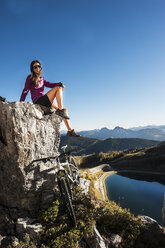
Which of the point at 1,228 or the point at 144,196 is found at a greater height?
the point at 1,228

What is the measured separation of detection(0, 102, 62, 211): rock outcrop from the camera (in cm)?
641

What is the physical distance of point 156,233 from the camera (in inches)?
303

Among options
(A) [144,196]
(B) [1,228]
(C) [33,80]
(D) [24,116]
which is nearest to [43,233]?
(B) [1,228]

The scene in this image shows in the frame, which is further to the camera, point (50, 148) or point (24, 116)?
point (50, 148)

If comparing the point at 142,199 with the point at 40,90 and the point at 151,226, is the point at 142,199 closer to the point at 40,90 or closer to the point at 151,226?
the point at 151,226

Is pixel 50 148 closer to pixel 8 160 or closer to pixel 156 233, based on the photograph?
pixel 8 160

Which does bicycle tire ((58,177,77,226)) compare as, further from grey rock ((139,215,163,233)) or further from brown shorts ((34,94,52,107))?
grey rock ((139,215,163,233))

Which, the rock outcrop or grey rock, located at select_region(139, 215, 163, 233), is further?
grey rock, located at select_region(139, 215, 163, 233)

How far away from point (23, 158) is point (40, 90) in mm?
4051

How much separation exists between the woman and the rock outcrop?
60 centimetres

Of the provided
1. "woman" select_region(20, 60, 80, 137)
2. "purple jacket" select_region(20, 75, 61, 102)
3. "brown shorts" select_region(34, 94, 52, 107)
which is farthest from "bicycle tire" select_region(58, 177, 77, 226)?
"purple jacket" select_region(20, 75, 61, 102)

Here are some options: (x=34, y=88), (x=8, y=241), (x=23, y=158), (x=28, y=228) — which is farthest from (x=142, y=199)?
(x=34, y=88)

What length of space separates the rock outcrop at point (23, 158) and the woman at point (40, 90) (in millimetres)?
598

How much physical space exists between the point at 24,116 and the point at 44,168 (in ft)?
11.4
